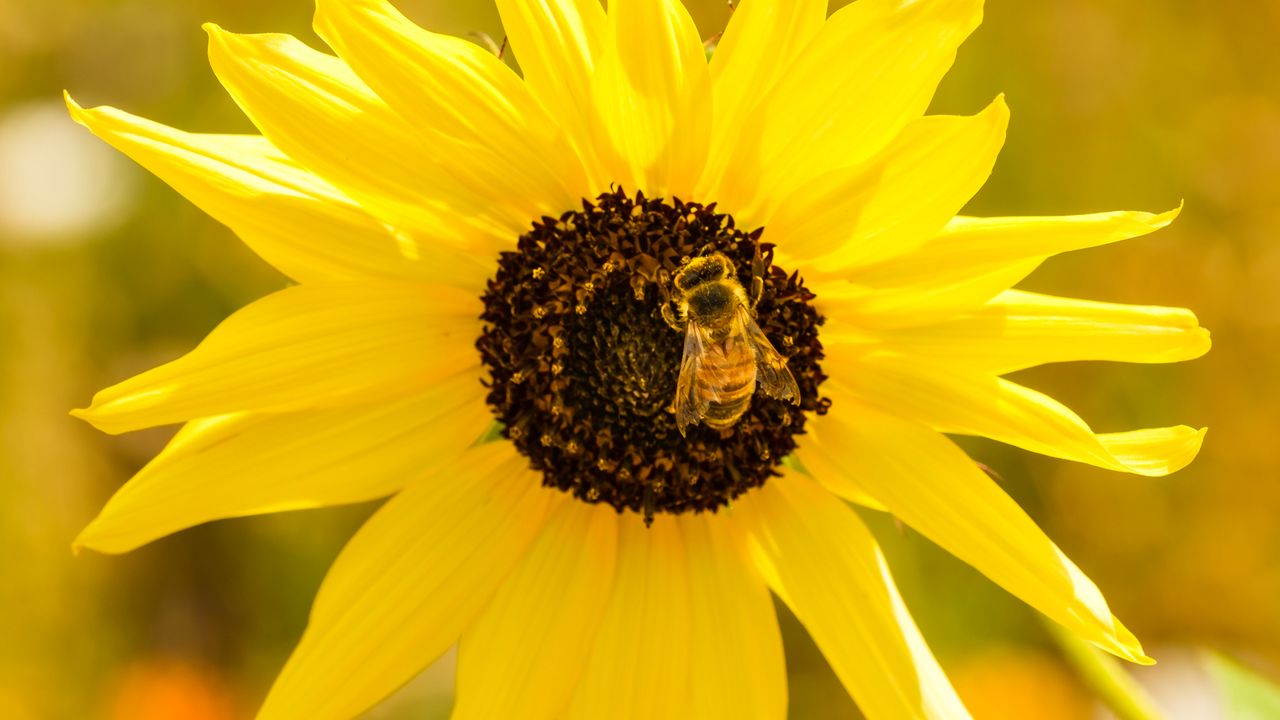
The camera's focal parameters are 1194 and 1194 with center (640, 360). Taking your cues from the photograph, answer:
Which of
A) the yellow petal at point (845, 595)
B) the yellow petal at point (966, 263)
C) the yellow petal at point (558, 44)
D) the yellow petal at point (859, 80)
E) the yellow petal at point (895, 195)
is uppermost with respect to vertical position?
the yellow petal at point (558, 44)

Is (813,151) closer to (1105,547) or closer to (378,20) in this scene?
(378,20)

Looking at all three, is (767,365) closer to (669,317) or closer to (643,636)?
(669,317)

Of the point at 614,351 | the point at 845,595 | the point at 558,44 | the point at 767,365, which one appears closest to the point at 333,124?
the point at 558,44

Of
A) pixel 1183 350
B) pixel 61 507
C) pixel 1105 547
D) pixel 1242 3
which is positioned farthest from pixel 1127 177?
pixel 61 507

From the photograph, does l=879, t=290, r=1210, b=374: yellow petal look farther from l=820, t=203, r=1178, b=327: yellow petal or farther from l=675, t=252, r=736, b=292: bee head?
l=675, t=252, r=736, b=292: bee head

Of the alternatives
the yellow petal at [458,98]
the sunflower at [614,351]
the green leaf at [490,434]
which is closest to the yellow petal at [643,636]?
the sunflower at [614,351]

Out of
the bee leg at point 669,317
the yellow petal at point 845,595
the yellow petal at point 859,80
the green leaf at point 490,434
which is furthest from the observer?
the green leaf at point 490,434

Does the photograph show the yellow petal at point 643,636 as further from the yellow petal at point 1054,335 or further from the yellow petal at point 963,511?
the yellow petal at point 1054,335

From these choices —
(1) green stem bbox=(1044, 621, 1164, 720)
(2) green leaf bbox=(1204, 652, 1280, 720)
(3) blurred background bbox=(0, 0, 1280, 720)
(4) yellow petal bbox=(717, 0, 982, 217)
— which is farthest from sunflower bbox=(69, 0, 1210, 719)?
(3) blurred background bbox=(0, 0, 1280, 720)
